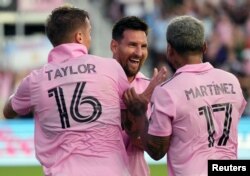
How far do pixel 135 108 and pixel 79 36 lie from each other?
24.8 inches

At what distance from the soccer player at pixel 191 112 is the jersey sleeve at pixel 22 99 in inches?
33.7

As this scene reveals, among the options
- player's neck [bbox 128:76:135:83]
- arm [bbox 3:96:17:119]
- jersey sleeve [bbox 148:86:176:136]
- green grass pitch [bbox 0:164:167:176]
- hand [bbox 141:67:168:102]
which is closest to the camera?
jersey sleeve [bbox 148:86:176:136]

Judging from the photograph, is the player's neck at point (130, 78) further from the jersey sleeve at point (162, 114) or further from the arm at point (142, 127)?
the jersey sleeve at point (162, 114)

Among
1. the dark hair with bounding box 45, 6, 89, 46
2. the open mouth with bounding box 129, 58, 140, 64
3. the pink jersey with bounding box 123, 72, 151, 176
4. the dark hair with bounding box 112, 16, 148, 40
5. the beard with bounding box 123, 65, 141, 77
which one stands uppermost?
the dark hair with bounding box 45, 6, 89, 46

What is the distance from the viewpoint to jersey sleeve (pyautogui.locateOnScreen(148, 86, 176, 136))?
6.14 metres

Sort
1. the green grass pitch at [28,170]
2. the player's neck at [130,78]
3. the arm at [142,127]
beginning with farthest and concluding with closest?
the green grass pitch at [28,170]
the player's neck at [130,78]
the arm at [142,127]

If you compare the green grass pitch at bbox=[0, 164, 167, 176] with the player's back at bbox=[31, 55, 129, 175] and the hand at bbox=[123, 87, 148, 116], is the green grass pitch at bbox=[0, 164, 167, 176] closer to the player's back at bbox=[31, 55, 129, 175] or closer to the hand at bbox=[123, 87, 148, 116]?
the hand at bbox=[123, 87, 148, 116]

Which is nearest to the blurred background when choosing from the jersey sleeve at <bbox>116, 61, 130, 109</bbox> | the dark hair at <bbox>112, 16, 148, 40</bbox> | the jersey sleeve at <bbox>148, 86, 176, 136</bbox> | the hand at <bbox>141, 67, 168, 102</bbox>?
the dark hair at <bbox>112, 16, 148, 40</bbox>

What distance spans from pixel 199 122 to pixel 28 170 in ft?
27.7

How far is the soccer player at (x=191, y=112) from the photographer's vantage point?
6188 mm

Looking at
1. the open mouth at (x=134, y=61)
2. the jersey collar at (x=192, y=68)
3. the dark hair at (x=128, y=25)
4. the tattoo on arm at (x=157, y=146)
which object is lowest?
the tattoo on arm at (x=157, y=146)

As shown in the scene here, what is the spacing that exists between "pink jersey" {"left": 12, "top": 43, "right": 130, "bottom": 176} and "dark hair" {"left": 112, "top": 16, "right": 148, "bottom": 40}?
2.72ft

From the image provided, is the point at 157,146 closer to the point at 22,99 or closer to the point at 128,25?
the point at 22,99

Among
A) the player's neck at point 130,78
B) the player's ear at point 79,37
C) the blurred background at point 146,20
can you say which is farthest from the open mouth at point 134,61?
the blurred background at point 146,20
